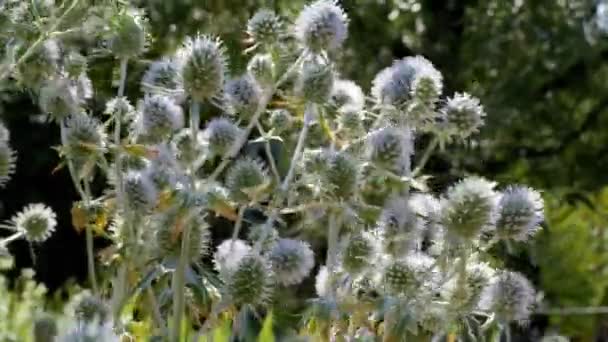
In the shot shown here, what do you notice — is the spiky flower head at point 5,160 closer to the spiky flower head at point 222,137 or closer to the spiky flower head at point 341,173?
the spiky flower head at point 222,137

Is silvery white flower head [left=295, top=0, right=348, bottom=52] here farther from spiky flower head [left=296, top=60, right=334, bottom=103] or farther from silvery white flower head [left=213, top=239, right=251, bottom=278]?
silvery white flower head [left=213, top=239, right=251, bottom=278]

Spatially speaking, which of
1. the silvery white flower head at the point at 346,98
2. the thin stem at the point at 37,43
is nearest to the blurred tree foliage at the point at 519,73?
the silvery white flower head at the point at 346,98

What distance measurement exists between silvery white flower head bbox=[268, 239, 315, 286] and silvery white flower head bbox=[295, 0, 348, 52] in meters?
0.38

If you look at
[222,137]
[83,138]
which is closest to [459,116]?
[222,137]

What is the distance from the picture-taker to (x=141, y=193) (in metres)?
2.01

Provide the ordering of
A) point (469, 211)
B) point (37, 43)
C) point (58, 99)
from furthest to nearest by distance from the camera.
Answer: point (58, 99) < point (37, 43) < point (469, 211)

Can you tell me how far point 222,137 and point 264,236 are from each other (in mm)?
243

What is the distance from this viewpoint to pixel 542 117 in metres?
6.20

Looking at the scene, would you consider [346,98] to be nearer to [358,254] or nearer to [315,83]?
[315,83]

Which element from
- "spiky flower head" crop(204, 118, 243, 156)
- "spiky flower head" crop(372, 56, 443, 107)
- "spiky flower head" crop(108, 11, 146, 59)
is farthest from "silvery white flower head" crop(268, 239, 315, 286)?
"spiky flower head" crop(108, 11, 146, 59)

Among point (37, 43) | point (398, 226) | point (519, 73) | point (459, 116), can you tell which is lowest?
point (398, 226)

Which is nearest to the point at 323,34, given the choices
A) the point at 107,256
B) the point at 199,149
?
the point at 199,149

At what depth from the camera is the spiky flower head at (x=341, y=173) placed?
196cm

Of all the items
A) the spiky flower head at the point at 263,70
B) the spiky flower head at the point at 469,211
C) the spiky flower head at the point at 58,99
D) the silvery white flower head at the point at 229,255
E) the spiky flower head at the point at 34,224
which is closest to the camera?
the spiky flower head at the point at 469,211
